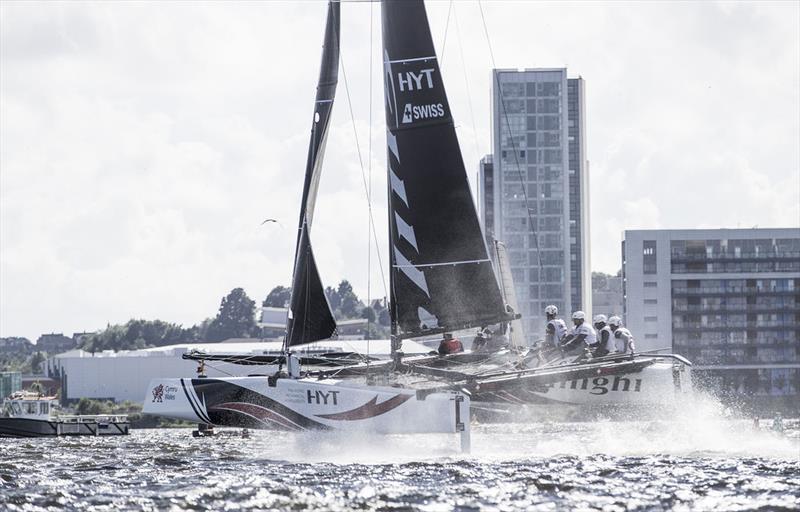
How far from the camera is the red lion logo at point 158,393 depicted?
2667 cm

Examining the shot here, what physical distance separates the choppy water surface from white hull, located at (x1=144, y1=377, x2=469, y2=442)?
0.49 metres

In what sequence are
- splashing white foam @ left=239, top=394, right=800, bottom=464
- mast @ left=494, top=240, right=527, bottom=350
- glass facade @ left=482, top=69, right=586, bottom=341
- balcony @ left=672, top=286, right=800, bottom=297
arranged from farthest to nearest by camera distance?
glass facade @ left=482, top=69, right=586, bottom=341 < balcony @ left=672, top=286, right=800, bottom=297 < mast @ left=494, top=240, right=527, bottom=350 < splashing white foam @ left=239, top=394, right=800, bottom=464

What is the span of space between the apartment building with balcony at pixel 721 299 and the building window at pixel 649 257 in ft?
0.27

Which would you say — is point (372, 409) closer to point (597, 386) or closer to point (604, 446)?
point (597, 386)

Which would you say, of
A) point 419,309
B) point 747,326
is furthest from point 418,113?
point 747,326

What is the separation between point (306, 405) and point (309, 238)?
420 centimetres

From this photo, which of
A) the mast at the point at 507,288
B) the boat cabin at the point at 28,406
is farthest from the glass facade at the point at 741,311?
the mast at the point at 507,288

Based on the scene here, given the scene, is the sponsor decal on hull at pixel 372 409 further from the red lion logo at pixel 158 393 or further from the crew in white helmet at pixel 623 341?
the crew in white helmet at pixel 623 341

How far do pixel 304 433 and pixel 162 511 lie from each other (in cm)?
830

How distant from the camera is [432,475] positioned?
21.6 metres

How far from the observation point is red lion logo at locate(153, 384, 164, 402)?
26672 millimetres

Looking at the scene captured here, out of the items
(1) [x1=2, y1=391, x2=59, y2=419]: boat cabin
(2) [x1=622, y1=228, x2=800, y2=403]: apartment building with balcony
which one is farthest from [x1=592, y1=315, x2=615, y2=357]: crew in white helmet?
(2) [x1=622, y1=228, x2=800, y2=403]: apartment building with balcony

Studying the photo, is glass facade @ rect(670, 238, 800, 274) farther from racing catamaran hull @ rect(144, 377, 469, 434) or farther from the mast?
racing catamaran hull @ rect(144, 377, 469, 434)

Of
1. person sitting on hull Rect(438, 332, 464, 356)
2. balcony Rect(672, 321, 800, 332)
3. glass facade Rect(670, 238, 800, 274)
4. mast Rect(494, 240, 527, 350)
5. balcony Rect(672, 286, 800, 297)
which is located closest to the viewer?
person sitting on hull Rect(438, 332, 464, 356)
